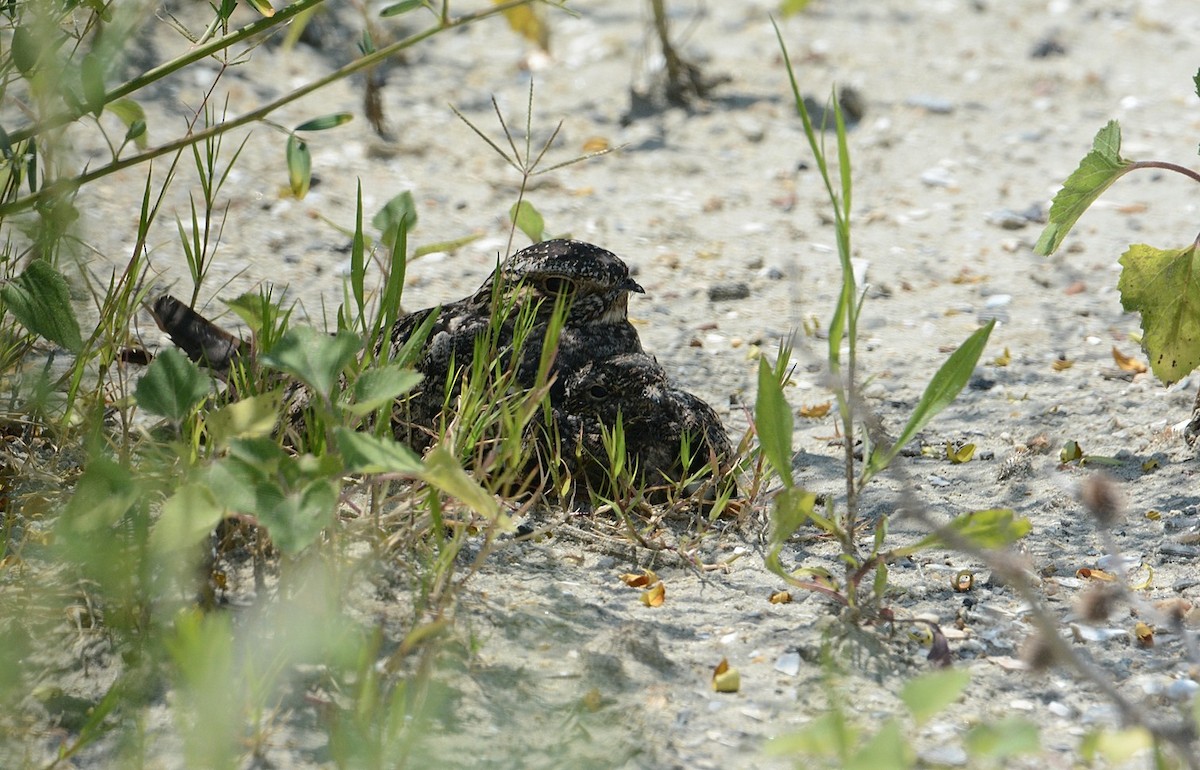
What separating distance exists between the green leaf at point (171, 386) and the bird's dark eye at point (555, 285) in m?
1.47

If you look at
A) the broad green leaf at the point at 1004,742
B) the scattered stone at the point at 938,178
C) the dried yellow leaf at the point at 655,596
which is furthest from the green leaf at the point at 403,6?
the scattered stone at the point at 938,178

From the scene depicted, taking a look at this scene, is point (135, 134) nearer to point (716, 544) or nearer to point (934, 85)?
point (716, 544)

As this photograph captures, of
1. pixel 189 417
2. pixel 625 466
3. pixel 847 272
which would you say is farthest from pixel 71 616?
pixel 847 272

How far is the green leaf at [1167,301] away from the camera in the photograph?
362 centimetres

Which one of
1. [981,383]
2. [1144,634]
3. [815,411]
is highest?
[981,383]

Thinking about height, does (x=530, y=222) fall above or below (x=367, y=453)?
above

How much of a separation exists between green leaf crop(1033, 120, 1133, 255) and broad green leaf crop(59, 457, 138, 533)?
2.53 meters

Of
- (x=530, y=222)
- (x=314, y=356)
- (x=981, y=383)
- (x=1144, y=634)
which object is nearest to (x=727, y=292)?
(x=981, y=383)

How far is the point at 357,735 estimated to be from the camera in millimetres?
2295

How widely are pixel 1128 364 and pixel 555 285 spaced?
7.14 feet

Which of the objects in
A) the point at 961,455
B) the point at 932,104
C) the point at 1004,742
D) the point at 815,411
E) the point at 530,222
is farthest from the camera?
the point at 932,104

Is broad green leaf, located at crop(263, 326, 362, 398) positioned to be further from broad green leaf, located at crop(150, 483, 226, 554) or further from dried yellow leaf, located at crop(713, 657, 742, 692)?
dried yellow leaf, located at crop(713, 657, 742, 692)

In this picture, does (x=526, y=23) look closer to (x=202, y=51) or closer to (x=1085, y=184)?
(x=1085, y=184)

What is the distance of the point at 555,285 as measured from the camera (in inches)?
157
